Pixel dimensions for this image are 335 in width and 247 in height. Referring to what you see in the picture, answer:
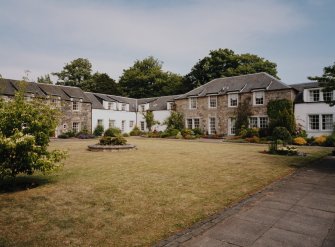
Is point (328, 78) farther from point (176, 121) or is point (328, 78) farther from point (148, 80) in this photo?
point (148, 80)

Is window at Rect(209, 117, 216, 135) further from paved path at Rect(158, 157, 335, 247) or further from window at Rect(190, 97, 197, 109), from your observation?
paved path at Rect(158, 157, 335, 247)

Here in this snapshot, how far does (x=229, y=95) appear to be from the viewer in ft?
114

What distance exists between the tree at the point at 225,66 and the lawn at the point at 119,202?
143 feet

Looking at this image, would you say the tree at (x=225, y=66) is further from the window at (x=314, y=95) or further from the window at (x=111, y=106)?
the window at (x=314, y=95)

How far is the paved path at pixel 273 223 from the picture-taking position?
14.7ft

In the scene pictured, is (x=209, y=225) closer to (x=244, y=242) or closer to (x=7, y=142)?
(x=244, y=242)

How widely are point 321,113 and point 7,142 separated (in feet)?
96.0

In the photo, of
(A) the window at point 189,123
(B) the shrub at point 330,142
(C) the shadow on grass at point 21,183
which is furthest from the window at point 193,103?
(C) the shadow on grass at point 21,183

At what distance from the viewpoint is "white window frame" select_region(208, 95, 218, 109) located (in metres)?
36.2

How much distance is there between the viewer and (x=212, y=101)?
36531 millimetres

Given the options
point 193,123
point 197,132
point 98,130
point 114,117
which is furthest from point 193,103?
point 98,130

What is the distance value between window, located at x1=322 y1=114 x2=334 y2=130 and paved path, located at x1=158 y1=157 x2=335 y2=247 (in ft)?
73.8

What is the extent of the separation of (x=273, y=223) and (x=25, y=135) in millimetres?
6800

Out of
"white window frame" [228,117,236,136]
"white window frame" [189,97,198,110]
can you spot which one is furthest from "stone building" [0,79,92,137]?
"white window frame" [228,117,236,136]
